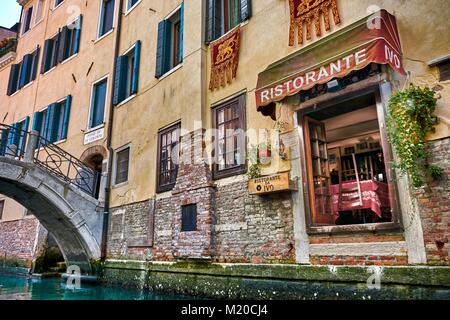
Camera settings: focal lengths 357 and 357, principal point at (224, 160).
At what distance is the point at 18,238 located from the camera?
44.5 ft

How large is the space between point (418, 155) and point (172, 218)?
5.05m

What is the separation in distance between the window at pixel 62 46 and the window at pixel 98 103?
2.46 meters

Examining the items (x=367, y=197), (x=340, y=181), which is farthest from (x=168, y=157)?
(x=367, y=197)

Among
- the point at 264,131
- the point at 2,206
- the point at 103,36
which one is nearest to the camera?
the point at 264,131

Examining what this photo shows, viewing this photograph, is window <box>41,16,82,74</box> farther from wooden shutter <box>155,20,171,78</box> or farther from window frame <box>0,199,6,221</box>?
window frame <box>0,199,6,221</box>

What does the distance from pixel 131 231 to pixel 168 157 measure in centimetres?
219

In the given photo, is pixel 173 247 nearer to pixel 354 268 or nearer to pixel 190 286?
pixel 190 286

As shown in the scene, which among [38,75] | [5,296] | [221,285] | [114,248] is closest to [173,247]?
[221,285]

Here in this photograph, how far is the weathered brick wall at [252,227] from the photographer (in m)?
5.68

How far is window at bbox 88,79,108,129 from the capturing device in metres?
11.5

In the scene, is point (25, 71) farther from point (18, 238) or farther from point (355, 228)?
point (355, 228)

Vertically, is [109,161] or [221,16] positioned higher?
[221,16]

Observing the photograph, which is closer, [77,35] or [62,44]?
[77,35]
